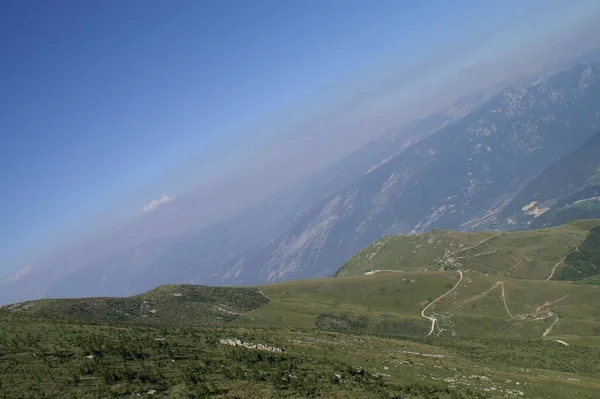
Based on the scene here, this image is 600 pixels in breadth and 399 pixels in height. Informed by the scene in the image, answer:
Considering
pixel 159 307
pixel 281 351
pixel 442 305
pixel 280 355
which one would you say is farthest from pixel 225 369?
pixel 442 305

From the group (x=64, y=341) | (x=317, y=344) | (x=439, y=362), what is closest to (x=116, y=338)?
(x=64, y=341)

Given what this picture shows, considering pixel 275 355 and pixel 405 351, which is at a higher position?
pixel 275 355

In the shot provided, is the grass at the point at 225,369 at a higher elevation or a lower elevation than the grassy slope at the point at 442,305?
higher

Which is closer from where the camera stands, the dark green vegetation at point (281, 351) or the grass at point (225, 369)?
the grass at point (225, 369)

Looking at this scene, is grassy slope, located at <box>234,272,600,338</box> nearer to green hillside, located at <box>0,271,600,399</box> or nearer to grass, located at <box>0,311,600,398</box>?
green hillside, located at <box>0,271,600,399</box>

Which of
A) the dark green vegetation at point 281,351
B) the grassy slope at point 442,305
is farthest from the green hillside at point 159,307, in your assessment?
the grassy slope at point 442,305

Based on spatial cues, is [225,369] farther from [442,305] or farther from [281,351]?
[442,305]

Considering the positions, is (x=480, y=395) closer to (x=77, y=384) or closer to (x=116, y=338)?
(x=77, y=384)

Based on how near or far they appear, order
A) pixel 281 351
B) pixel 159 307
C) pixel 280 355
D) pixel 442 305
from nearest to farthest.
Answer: pixel 280 355, pixel 281 351, pixel 159 307, pixel 442 305

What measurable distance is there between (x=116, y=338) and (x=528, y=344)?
4282 inches

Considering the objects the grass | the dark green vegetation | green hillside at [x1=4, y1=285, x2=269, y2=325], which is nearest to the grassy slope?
the dark green vegetation

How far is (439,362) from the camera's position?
247 ft

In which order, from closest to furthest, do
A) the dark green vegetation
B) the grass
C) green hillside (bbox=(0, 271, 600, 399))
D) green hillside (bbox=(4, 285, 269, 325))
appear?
the grass → green hillside (bbox=(0, 271, 600, 399)) → the dark green vegetation → green hillside (bbox=(4, 285, 269, 325))

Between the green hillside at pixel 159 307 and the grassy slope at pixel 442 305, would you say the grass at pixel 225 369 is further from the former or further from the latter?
the grassy slope at pixel 442 305
